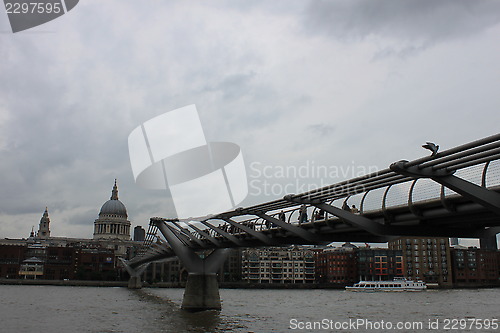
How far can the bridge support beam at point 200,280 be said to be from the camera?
39969 millimetres

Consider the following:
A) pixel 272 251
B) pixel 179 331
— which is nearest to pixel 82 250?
pixel 272 251

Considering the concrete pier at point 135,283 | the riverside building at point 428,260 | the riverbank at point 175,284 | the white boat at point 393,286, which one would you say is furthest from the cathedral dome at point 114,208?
the white boat at point 393,286

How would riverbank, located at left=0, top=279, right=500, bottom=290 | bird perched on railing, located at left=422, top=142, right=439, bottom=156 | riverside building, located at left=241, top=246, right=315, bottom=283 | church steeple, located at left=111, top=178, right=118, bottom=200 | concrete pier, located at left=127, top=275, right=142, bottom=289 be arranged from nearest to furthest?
bird perched on railing, located at left=422, top=142, right=439, bottom=156, concrete pier, located at left=127, top=275, right=142, bottom=289, riverbank, located at left=0, top=279, right=500, bottom=290, riverside building, located at left=241, top=246, right=315, bottom=283, church steeple, located at left=111, top=178, right=118, bottom=200

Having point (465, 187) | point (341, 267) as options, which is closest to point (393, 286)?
point (341, 267)

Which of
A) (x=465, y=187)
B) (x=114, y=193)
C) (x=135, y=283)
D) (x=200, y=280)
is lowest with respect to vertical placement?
(x=135, y=283)

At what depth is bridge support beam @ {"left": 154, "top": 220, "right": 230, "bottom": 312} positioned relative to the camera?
40.0 meters

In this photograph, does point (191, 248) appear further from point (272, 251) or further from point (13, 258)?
point (13, 258)

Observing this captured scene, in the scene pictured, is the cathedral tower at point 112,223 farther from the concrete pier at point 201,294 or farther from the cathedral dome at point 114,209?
the concrete pier at point 201,294

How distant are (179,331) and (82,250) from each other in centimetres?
12663

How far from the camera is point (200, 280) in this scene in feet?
132

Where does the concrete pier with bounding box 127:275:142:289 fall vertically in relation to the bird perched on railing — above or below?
below

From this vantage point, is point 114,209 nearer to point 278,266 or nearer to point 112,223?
point 112,223

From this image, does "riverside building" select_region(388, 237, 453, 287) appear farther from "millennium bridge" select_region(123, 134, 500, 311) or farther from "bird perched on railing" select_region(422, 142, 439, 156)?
"bird perched on railing" select_region(422, 142, 439, 156)

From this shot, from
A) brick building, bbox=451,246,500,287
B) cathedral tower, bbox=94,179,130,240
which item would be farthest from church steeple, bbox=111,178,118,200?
brick building, bbox=451,246,500,287
